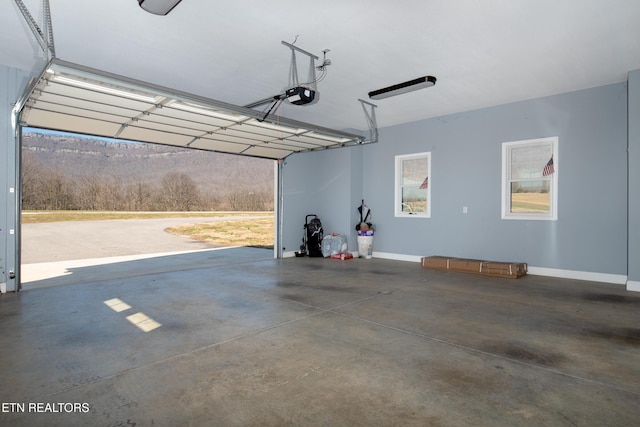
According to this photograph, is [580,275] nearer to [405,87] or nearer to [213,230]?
[405,87]

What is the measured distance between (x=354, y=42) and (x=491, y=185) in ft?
15.0

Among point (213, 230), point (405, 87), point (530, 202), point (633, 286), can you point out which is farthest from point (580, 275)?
point (213, 230)

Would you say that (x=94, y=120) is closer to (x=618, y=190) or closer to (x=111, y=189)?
(x=618, y=190)

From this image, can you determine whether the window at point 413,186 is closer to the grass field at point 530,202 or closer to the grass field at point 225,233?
the grass field at point 530,202

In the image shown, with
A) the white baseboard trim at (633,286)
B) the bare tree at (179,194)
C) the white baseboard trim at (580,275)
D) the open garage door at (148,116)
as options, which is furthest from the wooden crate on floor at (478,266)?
the bare tree at (179,194)

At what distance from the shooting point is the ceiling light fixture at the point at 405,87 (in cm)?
546

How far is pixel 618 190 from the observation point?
19.2 feet

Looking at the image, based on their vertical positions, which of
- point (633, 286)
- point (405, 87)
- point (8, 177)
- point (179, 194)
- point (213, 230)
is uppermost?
point (405, 87)

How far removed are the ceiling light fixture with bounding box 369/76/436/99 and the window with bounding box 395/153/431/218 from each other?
8.89 feet

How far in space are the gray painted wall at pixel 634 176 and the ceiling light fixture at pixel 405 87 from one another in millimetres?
3024

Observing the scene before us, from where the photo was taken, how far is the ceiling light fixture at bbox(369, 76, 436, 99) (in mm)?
5461

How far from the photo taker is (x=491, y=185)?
7297 mm

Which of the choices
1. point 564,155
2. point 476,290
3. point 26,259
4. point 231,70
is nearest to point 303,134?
point 231,70

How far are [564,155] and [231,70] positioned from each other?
6.09 meters
